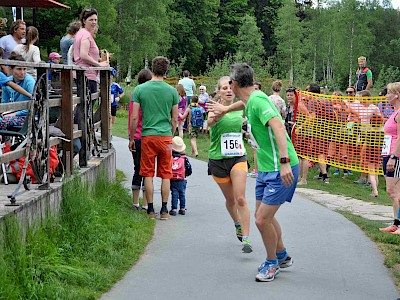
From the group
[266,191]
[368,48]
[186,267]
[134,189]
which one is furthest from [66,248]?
[368,48]

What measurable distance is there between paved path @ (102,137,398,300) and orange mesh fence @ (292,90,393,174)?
192 inches

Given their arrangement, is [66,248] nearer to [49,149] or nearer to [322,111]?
[49,149]

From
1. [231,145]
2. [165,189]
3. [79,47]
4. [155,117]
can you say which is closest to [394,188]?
[231,145]

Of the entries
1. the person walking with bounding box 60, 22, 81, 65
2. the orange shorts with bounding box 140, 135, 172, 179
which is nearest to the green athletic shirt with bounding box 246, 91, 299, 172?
the orange shorts with bounding box 140, 135, 172, 179

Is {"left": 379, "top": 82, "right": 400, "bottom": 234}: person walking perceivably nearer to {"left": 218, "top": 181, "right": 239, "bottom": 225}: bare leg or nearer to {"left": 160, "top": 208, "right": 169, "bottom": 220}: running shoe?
{"left": 218, "top": 181, "right": 239, "bottom": 225}: bare leg

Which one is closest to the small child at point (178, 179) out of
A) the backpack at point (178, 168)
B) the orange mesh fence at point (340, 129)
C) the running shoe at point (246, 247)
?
the backpack at point (178, 168)

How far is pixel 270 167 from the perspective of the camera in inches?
284

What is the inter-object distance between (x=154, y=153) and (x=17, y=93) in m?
2.00

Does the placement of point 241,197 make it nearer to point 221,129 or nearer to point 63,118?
point 221,129

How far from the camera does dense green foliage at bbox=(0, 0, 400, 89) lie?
222 feet

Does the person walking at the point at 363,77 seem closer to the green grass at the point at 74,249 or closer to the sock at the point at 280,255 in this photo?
the green grass at the point at 74,249

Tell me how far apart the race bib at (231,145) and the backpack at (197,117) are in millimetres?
11821

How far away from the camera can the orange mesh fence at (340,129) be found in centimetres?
1598

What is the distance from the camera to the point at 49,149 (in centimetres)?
806
